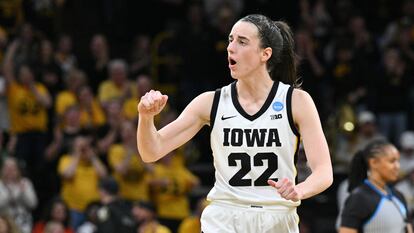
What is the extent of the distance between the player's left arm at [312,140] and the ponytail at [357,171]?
2.41 metres

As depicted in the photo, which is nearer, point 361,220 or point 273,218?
point 273,218

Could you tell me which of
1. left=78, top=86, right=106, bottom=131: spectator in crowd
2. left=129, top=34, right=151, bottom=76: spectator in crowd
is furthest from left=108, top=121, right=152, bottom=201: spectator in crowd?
left=129, top=34, right=151, bottom=76: spectator in crowd

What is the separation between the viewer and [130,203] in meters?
11.9

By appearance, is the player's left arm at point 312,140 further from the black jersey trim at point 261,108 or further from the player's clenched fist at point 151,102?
the player's clenched fist at point 151,102

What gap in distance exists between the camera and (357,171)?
25.9 feet

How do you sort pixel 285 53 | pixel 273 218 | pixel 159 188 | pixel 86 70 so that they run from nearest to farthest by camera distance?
pixel 273 218 < pixel 285 53 < pixel 159 188 < pixel 86 70

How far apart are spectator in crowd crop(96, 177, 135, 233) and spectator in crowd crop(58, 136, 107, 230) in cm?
76

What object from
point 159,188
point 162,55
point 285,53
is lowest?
point 159,188

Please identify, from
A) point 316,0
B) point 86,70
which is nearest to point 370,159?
point 86,70

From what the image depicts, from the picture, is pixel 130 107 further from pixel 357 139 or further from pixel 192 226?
pixel 357 139

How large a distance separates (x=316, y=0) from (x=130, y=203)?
6903mm

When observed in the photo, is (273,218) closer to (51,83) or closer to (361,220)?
(361,220)

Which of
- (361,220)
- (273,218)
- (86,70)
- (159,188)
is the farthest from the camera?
(86,70)

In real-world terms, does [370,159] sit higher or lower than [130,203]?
higher
